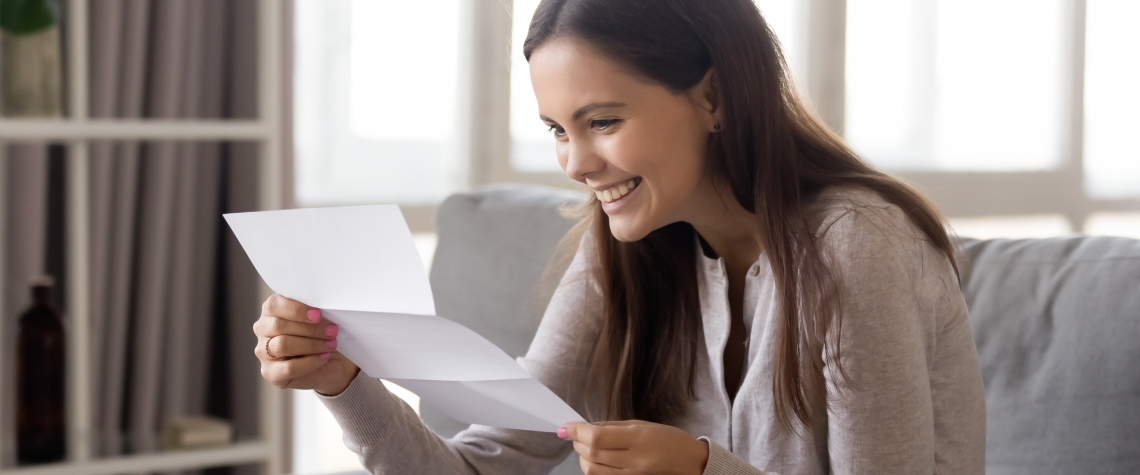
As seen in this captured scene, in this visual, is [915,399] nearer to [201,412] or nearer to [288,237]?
[288,237]

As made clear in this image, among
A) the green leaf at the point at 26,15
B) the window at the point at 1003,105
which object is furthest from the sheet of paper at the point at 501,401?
the window at the point at 1003,105

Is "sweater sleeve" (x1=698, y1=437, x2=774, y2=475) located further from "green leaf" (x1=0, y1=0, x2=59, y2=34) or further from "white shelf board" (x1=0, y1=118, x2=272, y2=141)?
"green leaf" (x1=0, y1=0, x2=59, y2=34)

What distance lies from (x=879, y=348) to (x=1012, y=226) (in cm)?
284

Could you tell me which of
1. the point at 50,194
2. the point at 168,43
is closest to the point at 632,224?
the point at 168,43

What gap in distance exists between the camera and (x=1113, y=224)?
385 cm

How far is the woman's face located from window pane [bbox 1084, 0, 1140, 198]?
312 centimetres

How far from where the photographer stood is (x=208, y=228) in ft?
6.83

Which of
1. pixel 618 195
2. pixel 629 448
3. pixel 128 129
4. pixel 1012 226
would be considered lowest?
pixel 629 448

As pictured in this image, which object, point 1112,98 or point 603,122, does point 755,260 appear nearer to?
point 603,122

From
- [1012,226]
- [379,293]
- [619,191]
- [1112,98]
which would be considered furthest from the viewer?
[1112,98]

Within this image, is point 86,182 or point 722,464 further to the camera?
point 86,182

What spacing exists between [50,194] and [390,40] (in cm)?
82

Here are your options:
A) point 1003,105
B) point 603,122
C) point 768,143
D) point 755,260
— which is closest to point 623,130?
point 603,122

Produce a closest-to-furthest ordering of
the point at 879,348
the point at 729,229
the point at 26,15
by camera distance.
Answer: the point at 879,348 → the point at 729,229 → the point at 26,15
